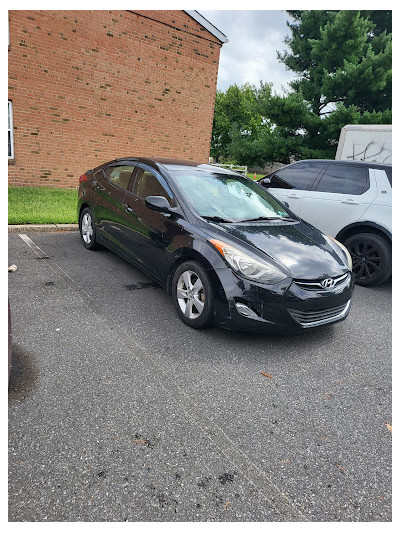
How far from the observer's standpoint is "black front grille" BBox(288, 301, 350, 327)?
309 centimetres

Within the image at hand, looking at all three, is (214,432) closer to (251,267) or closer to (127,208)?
(251,267)

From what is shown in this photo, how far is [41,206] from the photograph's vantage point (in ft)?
25.9

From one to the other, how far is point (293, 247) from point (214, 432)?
192 centimetres

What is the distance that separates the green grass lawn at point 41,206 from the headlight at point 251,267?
187 inches

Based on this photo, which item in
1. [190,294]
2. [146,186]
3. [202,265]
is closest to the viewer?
[202,265]

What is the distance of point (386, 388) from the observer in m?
2.81

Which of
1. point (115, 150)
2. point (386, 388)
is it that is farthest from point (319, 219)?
point (115, 150)

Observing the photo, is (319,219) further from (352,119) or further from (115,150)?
(352,119)

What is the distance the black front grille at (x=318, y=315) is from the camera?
3.09 meters

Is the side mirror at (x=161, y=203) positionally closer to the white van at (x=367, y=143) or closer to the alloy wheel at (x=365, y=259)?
the alloy wheel at (x=365, y=259)

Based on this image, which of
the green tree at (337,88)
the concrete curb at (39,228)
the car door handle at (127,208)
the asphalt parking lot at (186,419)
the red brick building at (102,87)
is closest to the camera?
the asphalt parking lot at (186,419)

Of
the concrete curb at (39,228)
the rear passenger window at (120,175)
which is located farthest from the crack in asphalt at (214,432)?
the concrete curb at (39,228)

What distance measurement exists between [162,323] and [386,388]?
2.03 m

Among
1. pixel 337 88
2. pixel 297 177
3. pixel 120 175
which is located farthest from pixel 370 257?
pixel 337 88
